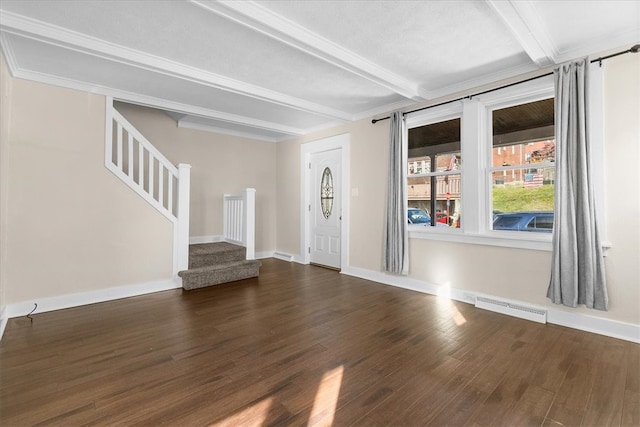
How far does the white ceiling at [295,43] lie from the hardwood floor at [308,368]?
101 inches

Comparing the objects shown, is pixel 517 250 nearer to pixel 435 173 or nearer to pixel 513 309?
pixel 513 309

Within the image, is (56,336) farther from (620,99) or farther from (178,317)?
(620,99)

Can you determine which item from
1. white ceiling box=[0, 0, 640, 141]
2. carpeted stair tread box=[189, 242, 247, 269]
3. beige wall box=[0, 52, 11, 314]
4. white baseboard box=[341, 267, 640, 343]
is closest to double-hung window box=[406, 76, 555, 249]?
white ceiling box=[0, 0, 640, 141]

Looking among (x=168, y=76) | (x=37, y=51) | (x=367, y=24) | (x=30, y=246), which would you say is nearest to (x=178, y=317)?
(x=30, y=246)

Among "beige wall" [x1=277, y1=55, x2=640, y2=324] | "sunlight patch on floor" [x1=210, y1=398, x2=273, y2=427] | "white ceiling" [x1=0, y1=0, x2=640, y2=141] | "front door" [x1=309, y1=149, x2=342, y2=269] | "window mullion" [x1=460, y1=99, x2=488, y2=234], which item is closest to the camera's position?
"sunlight patch on floor" [x1=210, y1=398, x2=273, y2=427]

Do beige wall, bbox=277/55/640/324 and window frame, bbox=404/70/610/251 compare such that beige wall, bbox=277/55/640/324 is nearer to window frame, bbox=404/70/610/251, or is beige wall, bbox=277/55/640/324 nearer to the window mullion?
window frame, bbox=404/70/610/251

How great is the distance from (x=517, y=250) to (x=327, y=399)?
2.65 metres

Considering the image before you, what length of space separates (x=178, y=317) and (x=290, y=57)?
2903 millimetres

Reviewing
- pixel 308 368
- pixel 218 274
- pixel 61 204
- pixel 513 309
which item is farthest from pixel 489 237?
pixel 61 204

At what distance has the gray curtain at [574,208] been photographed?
2658 millimetres

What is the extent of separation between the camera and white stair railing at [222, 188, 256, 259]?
16.1ft

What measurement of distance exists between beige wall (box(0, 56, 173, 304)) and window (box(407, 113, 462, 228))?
12.1 ft

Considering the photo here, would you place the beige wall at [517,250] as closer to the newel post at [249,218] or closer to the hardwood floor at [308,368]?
the hardwood floor at [308,368]

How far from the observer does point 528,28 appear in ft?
7.80
